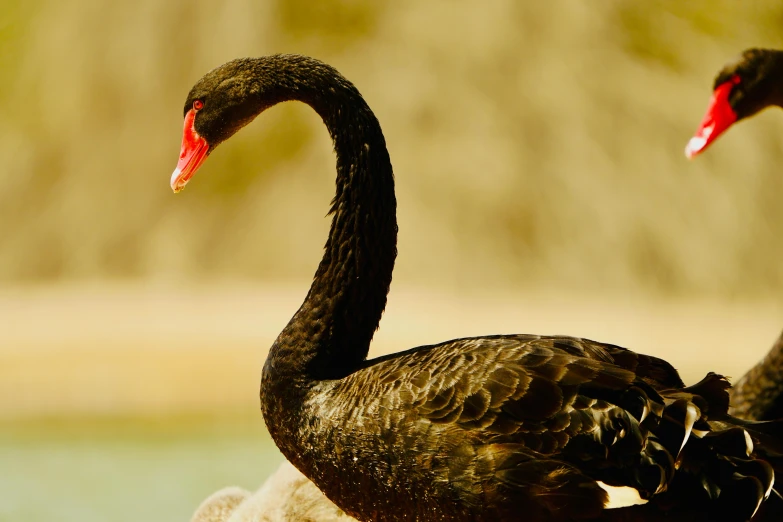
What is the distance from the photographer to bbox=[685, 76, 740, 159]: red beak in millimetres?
3181

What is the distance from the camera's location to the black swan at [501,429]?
6.27 feet

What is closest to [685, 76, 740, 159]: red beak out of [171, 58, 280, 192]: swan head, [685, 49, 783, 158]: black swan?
[685, 49, 783, 158]: black swan

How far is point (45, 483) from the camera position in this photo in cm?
493

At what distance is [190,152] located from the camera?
7.89 ft

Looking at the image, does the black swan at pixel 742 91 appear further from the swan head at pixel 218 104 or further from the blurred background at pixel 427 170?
the blurred background at pixel 427 170

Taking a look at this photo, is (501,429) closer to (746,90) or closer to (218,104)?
(218,104)

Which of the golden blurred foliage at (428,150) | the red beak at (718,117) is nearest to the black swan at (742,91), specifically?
the red beak at (718,117)

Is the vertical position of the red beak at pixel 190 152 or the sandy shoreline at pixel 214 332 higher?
the red beak at pixel 190 152

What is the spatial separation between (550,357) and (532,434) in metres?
0.16

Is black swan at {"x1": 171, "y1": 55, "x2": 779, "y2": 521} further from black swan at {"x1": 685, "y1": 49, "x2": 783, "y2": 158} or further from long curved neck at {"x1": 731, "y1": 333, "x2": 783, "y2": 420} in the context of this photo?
black swan at {"x1": 685, "y1": 49, "x2": 783, "y2": 158}

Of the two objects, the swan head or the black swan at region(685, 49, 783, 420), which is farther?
the black swan at region(685, 49, 783, 420)

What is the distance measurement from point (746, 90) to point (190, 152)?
5.68 feet

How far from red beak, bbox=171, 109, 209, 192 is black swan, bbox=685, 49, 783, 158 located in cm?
153

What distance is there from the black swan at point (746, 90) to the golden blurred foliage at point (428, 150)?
342 inches
